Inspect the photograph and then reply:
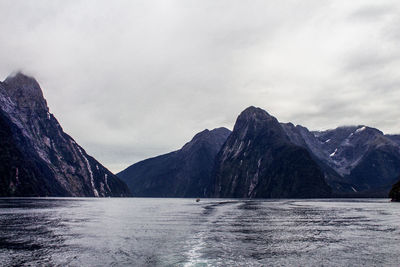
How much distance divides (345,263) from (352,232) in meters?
27.6

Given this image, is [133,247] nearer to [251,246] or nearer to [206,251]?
[206,251]

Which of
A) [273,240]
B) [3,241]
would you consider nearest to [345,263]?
[273,240]

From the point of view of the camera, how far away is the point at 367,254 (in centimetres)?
4088

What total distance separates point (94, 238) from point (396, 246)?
135ft

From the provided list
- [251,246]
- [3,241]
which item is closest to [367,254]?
[251,246]

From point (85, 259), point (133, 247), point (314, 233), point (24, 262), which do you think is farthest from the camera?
point (314, 233)

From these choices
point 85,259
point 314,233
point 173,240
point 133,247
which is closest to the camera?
point 85,259

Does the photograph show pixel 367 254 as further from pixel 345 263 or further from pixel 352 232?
pixel 352 232

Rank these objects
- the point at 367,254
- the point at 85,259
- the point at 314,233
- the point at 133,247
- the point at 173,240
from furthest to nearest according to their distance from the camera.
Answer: the point at 314,233 < the point at 173,240 < the point at 133,247 < the point at 367,254 < the point at 85,259

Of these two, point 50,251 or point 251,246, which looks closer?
point 50,251

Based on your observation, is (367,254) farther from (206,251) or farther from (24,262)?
(24,262)

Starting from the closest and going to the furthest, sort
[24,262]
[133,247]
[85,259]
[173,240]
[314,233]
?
[24,262] → [85,259] → [133,247] → [173,240] → [314,233]

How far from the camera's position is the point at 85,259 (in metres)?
38.0

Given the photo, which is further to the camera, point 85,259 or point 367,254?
point 367,254
